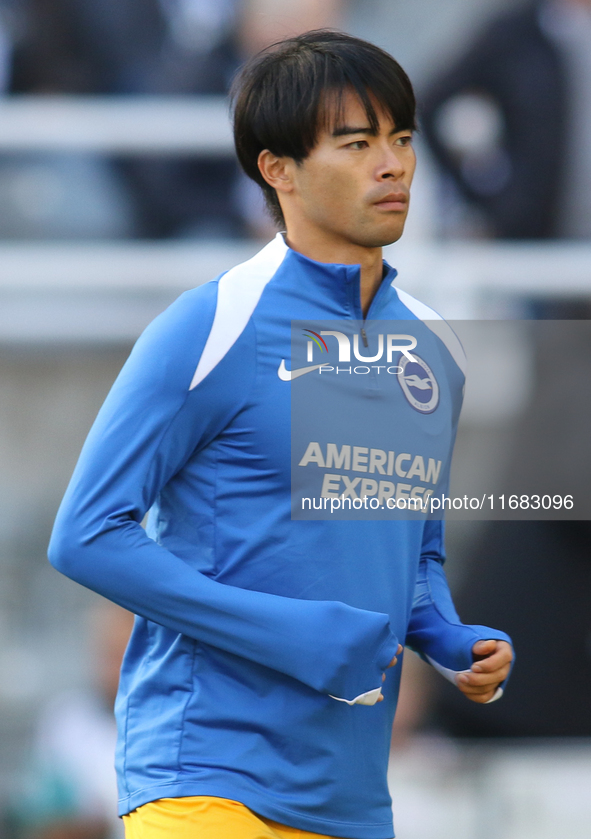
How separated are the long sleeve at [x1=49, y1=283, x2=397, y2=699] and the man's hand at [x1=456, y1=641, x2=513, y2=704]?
253 millimetres

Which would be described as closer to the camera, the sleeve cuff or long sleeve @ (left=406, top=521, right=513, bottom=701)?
the sleeve cuff

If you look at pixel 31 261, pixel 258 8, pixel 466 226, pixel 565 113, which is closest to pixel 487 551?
pixel 466 226

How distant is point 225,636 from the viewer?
1659 mm

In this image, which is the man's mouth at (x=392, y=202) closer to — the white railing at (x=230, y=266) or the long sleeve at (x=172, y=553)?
the long sleeve at (x=172, y=553)

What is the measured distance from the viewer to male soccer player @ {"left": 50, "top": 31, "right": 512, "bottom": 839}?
1656 mm

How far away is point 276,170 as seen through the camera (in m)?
1.95

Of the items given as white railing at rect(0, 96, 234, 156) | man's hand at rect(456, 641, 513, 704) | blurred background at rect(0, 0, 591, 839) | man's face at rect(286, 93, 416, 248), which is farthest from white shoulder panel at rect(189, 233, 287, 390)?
white railing at rect(0, 96, 234, 156)

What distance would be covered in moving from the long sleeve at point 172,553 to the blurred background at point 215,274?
7.80 feet

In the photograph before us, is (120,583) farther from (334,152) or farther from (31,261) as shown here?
(31,261)

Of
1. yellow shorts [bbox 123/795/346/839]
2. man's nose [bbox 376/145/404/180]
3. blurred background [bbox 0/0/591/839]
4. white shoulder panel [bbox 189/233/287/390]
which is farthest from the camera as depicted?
blurred background [bbox 0/0/591/839]

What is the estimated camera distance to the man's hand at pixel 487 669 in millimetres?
1850

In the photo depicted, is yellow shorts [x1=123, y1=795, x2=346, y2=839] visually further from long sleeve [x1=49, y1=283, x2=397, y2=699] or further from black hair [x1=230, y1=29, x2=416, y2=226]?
black hair [x1=230, y1=29, x2=416, y2=226]

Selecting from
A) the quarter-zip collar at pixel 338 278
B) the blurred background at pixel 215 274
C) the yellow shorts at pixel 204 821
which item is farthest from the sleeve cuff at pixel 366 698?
the blurred background at pixel 215 274

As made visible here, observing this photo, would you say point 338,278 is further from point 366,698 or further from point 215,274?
point 215,274
